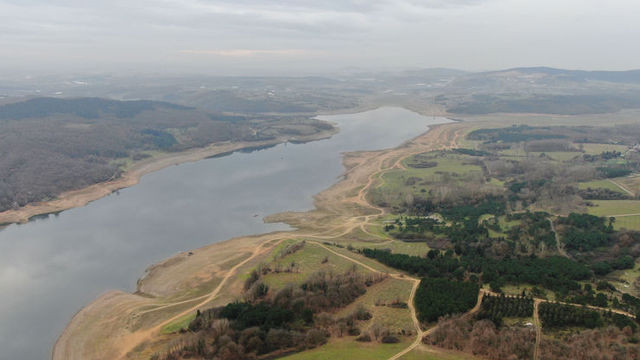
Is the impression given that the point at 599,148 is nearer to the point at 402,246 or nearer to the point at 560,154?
the point at 560,154

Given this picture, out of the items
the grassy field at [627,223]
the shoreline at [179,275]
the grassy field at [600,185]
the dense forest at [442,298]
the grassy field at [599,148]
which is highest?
the grassy field at [599,148]

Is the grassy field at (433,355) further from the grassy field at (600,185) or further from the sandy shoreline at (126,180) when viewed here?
the sandy shoreline at (126,180)

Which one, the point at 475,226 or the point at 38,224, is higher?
the point at 475,226

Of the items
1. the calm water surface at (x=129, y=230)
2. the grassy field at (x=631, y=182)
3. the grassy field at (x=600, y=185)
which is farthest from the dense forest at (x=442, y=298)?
the grassy field at (x=631, y=182)

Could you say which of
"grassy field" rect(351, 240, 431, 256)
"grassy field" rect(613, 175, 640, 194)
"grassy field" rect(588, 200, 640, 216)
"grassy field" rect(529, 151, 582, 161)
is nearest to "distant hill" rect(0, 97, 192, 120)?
"grassy field" rect(351, 240, 431, 256)

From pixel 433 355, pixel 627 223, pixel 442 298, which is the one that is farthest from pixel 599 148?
pixel 433 355

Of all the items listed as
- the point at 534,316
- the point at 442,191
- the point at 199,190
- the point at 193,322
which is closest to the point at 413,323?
the point at 534,316

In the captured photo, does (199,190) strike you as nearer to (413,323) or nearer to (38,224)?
(38,224)
